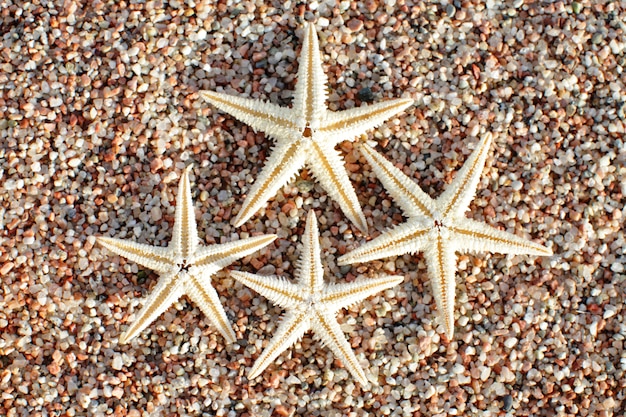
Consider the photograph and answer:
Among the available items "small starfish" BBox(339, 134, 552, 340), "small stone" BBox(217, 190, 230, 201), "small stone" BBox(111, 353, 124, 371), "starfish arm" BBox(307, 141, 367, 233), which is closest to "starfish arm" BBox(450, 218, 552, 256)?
"small starfish" BBox(339, 134, 552, 340)

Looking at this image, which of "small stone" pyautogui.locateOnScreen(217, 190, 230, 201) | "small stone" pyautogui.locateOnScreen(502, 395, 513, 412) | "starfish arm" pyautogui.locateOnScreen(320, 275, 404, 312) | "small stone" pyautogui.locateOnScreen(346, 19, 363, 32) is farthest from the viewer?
"small stone" pyautogui.locateOnScreen(346, 19, 363, 32)

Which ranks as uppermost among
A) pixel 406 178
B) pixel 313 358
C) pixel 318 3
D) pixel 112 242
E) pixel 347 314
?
pixel 318 3

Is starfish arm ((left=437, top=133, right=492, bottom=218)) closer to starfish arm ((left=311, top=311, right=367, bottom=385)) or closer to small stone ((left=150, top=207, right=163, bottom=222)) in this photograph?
starfish arm ((left=311, top=311, right=367, bottom=385))

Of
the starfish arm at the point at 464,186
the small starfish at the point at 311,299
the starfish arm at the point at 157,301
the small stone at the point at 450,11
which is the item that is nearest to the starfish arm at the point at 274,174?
the small starfish at the point at 311,299

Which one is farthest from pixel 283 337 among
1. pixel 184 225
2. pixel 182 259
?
pixel 184 225

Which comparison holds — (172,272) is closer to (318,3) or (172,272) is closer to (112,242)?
(112,242)

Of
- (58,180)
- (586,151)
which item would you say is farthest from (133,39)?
(586,151)

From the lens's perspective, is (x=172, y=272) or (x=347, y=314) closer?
(x=172, y=272)
